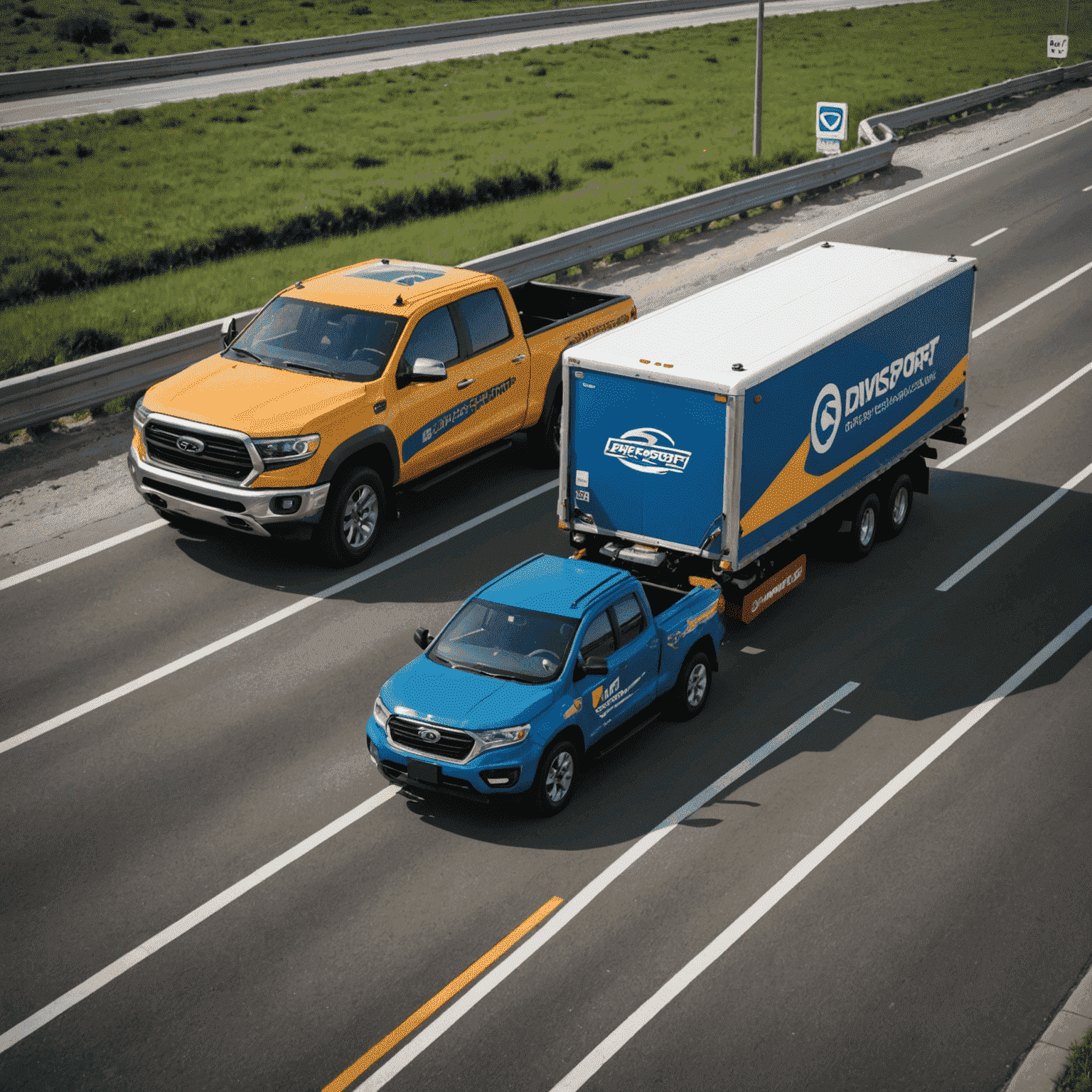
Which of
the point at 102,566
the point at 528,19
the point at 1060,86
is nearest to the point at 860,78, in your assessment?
the point at 1060,86

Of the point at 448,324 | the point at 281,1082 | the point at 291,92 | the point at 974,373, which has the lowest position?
the point at 281,1082

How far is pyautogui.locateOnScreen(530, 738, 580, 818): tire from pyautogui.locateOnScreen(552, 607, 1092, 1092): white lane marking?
1.79 metres

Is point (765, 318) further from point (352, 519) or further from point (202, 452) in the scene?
point (202, 452)

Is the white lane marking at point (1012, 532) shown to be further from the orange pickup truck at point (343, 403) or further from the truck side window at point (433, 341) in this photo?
the truck side window at point (433, 341)

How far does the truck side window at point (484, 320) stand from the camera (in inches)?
599

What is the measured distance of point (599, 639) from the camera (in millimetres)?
10508

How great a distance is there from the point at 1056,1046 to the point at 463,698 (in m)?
4.73

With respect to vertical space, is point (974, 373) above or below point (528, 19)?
below

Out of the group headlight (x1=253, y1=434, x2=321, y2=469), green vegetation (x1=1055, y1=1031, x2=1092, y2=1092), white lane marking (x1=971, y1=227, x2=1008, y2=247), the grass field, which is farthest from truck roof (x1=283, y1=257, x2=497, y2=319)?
the grass field

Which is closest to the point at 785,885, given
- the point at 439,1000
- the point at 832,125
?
the point at 439,1000

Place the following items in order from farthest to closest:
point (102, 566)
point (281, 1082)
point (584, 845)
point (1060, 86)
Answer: point (1060, 86) → point (102, 566) → point (584, 845) → point (281, 1082)

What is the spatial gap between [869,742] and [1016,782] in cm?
125

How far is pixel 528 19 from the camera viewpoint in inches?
2328

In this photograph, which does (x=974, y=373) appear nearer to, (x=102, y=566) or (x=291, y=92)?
(x=102, y=566)
